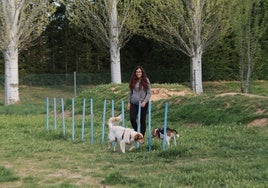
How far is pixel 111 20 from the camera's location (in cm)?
2433

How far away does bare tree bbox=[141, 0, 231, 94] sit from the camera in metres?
22.5

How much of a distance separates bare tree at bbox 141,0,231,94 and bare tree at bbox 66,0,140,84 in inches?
47.3

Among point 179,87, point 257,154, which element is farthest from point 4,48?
point 257,154

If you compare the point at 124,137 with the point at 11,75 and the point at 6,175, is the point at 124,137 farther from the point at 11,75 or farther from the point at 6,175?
the point at 11,75

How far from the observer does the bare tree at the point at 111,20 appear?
24.4 m

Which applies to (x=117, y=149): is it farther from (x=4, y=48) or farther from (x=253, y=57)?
(x=4, y=48)

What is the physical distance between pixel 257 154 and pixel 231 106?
578 cm

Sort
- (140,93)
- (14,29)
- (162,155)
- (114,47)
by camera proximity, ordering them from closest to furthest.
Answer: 1. (162,155)
2. (140,93)
3. (14,29)
4. (114,47)

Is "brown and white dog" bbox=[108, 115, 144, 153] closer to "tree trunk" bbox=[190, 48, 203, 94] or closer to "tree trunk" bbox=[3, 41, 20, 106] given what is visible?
"tree trunk" bbox=[3, 41, 20, 106]

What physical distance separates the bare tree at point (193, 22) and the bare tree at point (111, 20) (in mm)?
1200

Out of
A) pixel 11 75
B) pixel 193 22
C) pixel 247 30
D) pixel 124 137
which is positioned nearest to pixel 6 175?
pixel 124 137

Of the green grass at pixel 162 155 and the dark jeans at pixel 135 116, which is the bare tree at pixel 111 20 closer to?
the green grass at pixel 162 155

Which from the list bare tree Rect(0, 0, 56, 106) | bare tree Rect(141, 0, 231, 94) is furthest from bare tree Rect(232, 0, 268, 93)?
bare tree Rect(0, 0, 56, 106)

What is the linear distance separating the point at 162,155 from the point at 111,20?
57.9 feet
